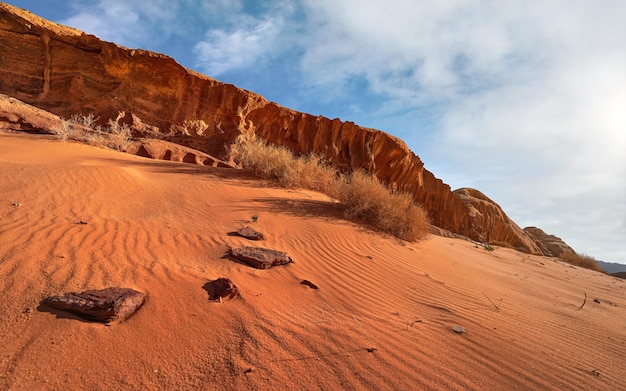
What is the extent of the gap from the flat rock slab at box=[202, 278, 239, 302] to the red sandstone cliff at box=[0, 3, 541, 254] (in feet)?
43.0

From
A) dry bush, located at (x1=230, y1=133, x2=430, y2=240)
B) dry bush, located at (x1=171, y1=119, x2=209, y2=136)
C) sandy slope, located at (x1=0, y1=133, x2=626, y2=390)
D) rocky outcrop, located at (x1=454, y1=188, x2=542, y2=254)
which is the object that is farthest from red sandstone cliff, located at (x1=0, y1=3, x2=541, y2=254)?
sandy slope, located at (x1=0, y1=133, x2=626, y2=390)

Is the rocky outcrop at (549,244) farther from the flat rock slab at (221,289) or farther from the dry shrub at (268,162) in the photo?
the flat rock slab at (221,289)

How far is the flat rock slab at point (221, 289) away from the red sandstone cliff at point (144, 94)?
13.1 metres

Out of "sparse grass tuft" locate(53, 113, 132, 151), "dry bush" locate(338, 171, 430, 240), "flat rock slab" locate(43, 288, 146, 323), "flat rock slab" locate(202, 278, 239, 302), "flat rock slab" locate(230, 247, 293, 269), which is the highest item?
"dry bush" locate(338, 171, 430, 240)

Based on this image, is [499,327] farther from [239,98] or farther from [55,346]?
[239,98]

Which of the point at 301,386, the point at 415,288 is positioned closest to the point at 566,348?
the point at 415,288

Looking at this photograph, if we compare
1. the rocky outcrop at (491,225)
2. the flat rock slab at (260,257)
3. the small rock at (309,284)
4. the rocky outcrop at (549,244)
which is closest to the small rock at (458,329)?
the small rock at (309,284)

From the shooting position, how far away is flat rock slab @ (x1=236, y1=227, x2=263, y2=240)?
4.16 metres

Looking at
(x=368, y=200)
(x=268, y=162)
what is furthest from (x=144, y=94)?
(x=368, y=200)

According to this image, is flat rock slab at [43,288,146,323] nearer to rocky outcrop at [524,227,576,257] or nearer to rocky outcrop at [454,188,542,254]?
rocky outcrop at [454,188,542,254]

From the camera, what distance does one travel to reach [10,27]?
13227 millimetres

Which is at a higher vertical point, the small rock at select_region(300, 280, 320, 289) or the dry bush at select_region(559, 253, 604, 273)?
the dry bush at select_region(559, 253, 604, 273)

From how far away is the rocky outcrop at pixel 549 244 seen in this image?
2263 centimetres

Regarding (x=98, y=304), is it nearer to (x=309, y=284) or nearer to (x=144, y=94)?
(x=309, y=284)
